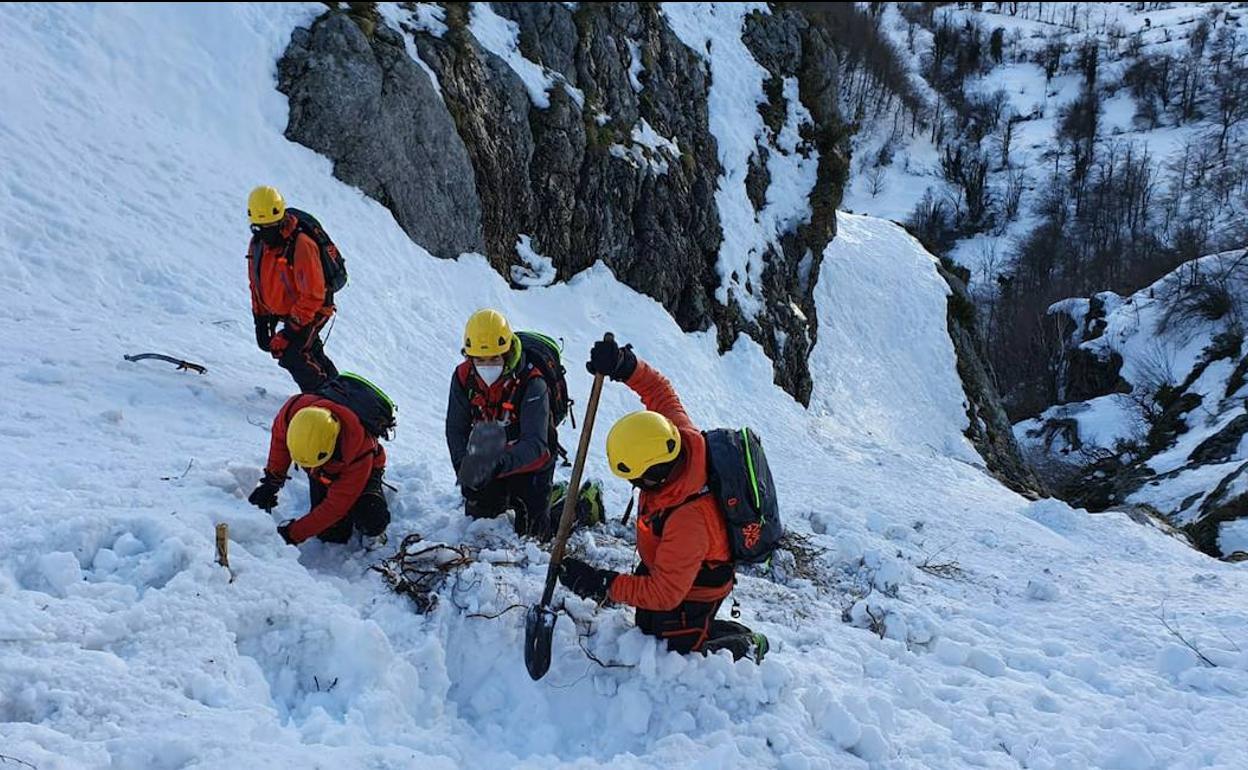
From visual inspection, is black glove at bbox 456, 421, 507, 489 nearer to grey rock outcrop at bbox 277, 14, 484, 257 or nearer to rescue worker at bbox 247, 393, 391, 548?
rescue worker at bbox 247, 393, 391, 548

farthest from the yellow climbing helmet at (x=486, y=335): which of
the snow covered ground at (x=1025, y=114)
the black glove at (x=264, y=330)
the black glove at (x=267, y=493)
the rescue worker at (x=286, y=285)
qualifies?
the snow covered ground at (x=1025, y=114)

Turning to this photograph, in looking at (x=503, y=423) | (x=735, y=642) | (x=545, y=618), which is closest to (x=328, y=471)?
(x=503, y=423)

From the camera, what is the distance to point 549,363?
601 cm

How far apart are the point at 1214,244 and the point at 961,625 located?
65.8 m

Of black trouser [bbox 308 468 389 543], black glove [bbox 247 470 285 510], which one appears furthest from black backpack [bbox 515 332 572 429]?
black glove [bbox 247 470 285 510]

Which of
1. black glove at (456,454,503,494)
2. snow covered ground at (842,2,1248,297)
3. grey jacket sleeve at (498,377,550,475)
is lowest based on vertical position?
black glove at (456,454,503,494)

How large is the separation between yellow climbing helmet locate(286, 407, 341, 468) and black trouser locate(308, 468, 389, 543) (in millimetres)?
411

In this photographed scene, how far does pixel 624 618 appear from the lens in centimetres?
480

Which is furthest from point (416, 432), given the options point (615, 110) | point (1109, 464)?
point (1109, 464)

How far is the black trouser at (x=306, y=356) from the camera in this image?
24.4 ft

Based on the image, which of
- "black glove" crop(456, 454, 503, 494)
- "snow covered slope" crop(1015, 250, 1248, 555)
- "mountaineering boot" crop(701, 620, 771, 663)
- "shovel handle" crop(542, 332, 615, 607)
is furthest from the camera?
"snow covered slope" crop(1015, 250, 1248, 555)

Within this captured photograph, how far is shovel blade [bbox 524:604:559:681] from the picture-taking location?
14.1 ft

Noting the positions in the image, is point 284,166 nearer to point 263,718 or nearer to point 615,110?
point 615,110

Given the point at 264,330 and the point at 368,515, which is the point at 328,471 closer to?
the point at 368,515
